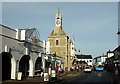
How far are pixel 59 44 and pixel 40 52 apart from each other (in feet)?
101

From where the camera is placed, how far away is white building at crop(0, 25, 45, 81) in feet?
58.6

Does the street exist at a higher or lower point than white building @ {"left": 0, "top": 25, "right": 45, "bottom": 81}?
lower

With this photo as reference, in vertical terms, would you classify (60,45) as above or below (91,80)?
above

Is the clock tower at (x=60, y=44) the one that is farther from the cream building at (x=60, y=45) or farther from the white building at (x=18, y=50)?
the white building at (x=18, y=50)

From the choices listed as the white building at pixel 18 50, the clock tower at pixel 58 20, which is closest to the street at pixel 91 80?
the white building at pixel 18 50

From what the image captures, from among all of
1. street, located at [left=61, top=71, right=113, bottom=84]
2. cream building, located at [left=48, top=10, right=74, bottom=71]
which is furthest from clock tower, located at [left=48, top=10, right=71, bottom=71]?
street, located at [left=61, top=71, right=113, bottom=84]

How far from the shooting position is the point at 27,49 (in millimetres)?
22250

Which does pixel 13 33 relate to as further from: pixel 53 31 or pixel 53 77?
pixel 53 31

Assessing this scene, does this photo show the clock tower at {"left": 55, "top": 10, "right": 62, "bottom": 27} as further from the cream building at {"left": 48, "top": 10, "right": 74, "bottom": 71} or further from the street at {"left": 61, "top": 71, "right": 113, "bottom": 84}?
the street at {"left": 61, "top": 71, "right": 113, "bottom": 84}

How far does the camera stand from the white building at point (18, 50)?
703 inches

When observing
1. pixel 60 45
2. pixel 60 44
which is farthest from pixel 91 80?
pixel 60 44

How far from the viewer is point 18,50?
65.9 feet

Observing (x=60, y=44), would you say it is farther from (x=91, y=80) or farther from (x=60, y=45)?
(x=91, y=80)

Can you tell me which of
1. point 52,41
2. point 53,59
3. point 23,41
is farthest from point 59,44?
point 23,41
